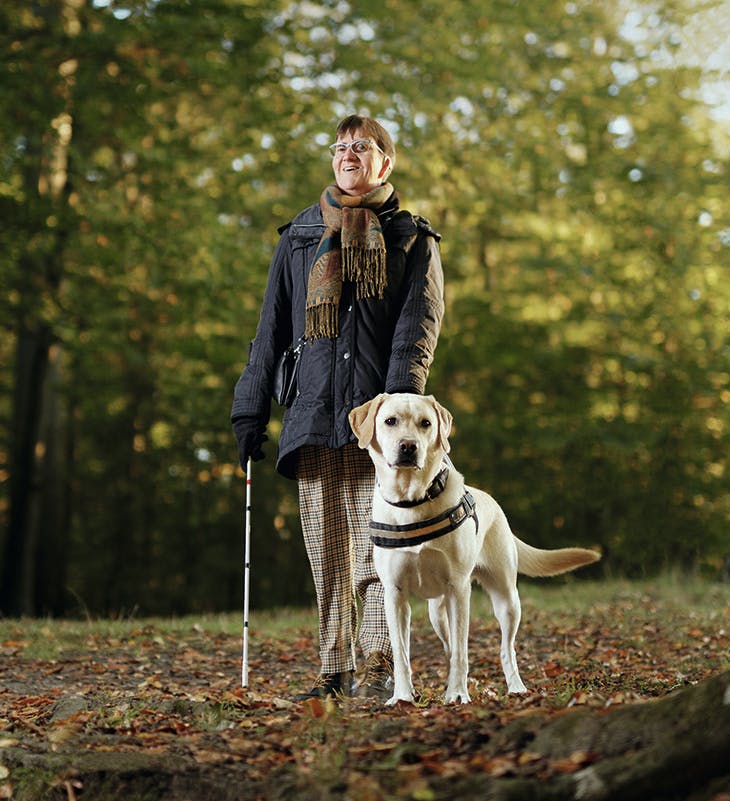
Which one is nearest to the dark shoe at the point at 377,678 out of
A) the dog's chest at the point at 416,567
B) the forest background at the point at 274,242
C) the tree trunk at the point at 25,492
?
the dog's chest at the point at 416,567

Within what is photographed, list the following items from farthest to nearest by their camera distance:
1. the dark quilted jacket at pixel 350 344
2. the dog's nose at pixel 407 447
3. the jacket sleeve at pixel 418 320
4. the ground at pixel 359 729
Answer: the dark quilted jacket at pixel 350 344 → the jacket sleeve at pixel 418 320 → the dog's nose at pixel 407 447 → the ground at pixel 359 729

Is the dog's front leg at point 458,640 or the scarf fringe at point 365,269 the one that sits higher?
the scarf fringe at point 365,269

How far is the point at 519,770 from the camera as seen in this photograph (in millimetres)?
2906

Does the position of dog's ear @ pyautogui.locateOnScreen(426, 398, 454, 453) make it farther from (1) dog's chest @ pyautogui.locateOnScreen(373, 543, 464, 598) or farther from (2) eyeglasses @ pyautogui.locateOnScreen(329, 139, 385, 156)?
(2) eyeglasses @ pyautogui.locateOnScreen(329, 139, 385, 156)

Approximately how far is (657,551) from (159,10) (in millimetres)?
9230

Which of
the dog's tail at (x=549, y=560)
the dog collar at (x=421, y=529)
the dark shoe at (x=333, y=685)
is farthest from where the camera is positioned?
the dog's tail at (x=549, y=560)

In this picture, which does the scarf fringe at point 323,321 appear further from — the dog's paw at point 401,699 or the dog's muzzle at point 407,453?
the dog's paw at point 401,699

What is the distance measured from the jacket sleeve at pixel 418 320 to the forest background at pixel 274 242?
295 inches

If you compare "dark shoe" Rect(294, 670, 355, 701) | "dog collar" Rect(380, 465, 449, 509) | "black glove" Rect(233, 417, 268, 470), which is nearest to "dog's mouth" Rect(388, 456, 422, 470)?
"dog collar" Rect(380, 465, 449, 509)

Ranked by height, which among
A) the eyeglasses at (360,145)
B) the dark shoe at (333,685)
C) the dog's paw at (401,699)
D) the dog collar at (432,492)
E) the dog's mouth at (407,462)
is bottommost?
the dark shoe at (333,685)

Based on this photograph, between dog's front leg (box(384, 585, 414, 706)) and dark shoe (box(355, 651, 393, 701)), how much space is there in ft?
1.16

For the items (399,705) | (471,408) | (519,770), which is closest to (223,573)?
(471,408)

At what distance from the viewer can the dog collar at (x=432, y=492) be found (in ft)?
13.9

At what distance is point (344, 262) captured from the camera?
4.73 m
